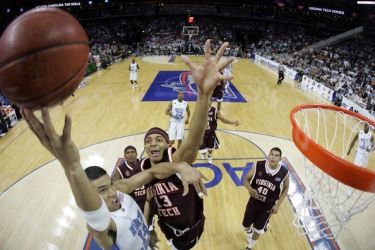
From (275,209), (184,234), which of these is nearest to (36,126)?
(184,234)

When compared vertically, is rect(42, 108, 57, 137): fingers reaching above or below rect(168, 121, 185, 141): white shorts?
above

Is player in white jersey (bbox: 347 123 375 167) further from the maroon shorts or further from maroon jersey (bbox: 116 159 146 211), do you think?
maroon jersey (bbox: 116 159 146 211)

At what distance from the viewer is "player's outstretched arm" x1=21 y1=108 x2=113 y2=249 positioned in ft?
3.84

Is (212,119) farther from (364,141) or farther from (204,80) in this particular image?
(204,80)

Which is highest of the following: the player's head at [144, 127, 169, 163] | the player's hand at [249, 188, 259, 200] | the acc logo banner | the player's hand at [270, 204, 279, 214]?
the player's head at [144, 127, 169, 163]

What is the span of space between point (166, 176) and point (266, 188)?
78.8 inches

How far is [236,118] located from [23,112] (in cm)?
902

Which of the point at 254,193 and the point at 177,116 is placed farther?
the point at 177,116

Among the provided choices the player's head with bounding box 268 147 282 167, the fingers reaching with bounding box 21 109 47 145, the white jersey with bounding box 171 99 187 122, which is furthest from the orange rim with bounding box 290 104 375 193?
the white jersey with bounding box 171 99 187 122

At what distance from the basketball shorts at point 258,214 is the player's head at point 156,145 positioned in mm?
1819

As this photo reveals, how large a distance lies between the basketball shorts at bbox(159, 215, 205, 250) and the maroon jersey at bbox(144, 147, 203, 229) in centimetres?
7

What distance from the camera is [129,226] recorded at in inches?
75.6

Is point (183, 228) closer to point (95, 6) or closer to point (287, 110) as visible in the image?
point (287, 110)

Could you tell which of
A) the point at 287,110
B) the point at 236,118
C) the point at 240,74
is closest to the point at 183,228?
the point at 236,118
